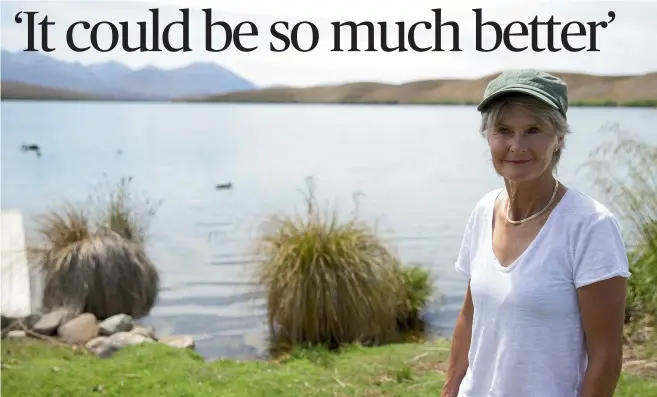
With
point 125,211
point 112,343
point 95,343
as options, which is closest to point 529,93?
point 112,343

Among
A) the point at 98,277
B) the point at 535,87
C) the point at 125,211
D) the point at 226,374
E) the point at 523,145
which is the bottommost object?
the point at 226,374

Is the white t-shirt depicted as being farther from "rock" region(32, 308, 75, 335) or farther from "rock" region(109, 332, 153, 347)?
"rock" region(32, 308, 75, 335)

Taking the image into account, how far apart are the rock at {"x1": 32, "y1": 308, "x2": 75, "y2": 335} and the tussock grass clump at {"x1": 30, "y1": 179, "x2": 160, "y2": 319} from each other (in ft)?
0.47

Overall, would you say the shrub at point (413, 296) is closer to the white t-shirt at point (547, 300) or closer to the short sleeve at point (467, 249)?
the short sleeve at point (467, 249)

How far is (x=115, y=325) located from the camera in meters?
5.27

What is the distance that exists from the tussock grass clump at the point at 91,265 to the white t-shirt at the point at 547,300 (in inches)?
181

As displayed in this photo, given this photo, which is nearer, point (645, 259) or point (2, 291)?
point (645, 259)

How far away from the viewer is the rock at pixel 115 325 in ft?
17.2

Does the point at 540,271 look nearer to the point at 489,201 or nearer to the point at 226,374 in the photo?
the point at 489,201

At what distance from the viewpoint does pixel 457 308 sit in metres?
6.23

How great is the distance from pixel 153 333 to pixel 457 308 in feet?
7.88

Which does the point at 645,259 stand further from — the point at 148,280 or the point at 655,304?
the point at 148,280

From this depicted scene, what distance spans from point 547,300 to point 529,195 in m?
0.24

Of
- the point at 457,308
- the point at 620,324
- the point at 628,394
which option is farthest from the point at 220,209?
the point at 620,324
